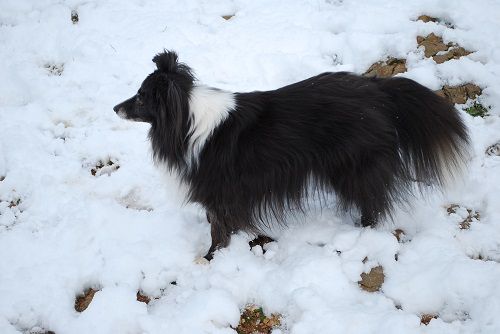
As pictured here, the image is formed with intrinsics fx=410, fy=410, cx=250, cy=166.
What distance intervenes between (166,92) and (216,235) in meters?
1.18

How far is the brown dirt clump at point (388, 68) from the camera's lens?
448 centimetres

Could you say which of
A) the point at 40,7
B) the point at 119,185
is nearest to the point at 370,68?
the point at 119,185

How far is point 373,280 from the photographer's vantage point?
2.92 metres

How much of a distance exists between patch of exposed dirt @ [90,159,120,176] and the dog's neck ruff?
1479 mm

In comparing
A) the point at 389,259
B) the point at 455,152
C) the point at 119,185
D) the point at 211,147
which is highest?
the point at 455,152

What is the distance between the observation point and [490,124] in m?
3.91

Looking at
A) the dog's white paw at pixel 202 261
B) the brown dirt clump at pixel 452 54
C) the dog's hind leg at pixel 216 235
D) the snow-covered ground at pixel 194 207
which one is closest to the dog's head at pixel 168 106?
the snow-covered ground at pixel 194 207

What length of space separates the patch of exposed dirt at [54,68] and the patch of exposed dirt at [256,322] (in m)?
3.84

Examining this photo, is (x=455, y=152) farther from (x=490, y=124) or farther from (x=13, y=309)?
(x=13, y=309)

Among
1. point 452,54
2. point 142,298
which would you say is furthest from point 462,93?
point 142,298

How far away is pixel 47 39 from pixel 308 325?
4.86m

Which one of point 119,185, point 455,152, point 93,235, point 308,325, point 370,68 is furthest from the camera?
point 370,68

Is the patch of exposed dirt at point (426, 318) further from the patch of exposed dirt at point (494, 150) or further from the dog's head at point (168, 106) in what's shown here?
the dog's head at point (168, 106)

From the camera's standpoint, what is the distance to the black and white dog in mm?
2830
